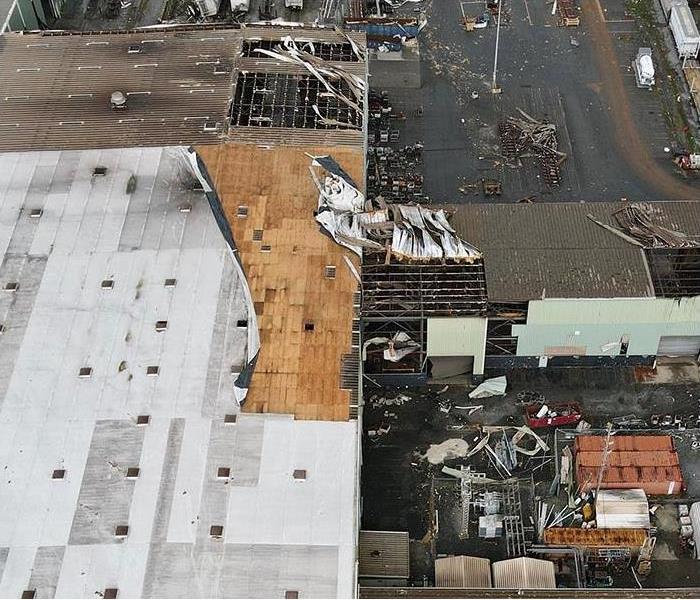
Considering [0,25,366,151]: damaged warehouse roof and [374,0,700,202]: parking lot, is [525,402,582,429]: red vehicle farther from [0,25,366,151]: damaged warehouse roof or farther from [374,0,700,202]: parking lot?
[0,25,366,151]: damaged warehouse roof

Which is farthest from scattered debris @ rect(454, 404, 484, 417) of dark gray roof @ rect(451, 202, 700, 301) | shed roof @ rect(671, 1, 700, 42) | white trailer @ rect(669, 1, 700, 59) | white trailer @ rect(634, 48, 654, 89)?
shed roof @ rect(671, 1, 700, 42)

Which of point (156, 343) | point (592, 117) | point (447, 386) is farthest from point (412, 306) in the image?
point (592, 117)

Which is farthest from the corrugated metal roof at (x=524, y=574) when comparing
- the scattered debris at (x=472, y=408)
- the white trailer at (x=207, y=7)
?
the white trailer at (x=207, y=7)

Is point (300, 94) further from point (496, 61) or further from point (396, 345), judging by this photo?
point (496, 61)

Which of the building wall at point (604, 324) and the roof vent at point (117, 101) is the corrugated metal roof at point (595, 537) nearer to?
the building wall at point (604, 324)

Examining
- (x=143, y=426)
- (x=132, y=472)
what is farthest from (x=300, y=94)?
(x=132, y=472)

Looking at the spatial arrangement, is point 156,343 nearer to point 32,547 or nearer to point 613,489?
point 32,547

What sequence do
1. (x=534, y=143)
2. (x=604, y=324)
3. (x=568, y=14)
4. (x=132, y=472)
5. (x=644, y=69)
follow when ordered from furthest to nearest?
(x=568, y=14)
(x=644, y=69)
(x=534, y=143)
(x=604, y=324)
(x=132, y=472)
